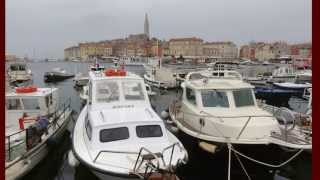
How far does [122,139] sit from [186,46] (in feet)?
543

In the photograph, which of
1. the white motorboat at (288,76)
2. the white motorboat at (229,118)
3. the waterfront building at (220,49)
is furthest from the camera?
the waterfront building at (220,49)

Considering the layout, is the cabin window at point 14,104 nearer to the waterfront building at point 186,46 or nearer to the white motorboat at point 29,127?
the white motorboat at point 29,127

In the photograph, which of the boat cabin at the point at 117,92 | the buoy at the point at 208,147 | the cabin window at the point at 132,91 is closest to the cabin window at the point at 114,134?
the boat cabin at the point at 117,92

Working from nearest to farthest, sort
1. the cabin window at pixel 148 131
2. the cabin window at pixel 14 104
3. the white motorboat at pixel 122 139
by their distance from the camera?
the white motorboat at pixel 122 139 → the cabin window at pixel 148 131 → the cabin window at pixel 14 104

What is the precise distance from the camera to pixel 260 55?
162250 mm

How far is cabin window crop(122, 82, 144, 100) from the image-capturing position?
40.9 ft

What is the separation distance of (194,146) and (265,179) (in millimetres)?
2782

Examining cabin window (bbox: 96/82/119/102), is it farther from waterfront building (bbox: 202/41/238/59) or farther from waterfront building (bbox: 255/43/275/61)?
waterfront building (bbox: 202/41/238/59)

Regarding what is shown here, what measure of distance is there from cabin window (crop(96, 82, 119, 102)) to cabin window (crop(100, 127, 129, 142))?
2.56 meters

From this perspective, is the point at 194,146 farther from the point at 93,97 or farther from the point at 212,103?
the point at 93,97

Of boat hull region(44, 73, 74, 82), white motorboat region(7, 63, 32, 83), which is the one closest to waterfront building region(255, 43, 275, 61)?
boat hull region(44, 73, 74, 82)

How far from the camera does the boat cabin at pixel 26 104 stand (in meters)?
14.1

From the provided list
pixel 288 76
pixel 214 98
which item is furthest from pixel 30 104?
pixel 288 76

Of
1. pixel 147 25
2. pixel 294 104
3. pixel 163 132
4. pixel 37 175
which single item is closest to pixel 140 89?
pixel 163 132
